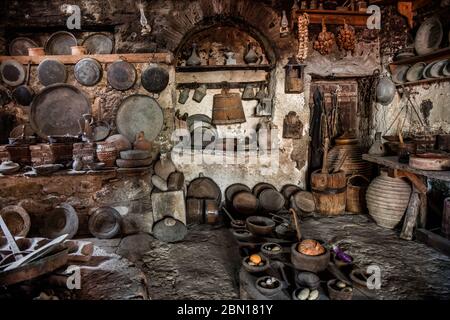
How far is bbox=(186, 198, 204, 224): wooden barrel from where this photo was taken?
456 cm

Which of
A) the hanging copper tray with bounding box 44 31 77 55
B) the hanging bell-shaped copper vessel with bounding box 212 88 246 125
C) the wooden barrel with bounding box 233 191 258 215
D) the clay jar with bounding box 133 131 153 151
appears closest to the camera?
the clay jar with bounding box 133 131 153 151

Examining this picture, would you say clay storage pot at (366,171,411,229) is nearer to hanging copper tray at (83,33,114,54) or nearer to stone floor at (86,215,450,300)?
stone floor at (86,215,450,300)

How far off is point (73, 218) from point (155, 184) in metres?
1.09

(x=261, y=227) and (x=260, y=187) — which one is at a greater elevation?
(x=260, y=187)

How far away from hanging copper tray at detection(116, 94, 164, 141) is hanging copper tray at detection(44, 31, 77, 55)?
4.52 ft

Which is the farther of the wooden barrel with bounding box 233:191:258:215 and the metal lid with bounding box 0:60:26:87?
the wooden barrel with bounding box 233:191:258:215

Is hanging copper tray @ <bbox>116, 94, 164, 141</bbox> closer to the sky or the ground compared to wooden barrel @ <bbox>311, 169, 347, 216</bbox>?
closer to the sky

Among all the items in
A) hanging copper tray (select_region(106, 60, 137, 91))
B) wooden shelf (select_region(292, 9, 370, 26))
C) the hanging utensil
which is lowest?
the hanging utensil

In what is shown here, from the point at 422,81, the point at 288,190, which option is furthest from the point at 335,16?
the point at 288,190

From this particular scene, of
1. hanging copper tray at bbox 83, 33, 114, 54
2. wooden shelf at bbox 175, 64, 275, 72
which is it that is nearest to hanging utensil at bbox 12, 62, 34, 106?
hanging copper tray at bbox 83, 33, 114, 54

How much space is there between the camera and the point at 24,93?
174 inches

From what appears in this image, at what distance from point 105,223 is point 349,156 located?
13.0ft

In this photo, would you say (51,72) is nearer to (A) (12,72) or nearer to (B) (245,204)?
(A) (12,72)

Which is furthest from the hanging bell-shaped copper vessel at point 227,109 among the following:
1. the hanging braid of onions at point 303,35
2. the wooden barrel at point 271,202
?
the wooden barrel at point 271,202
